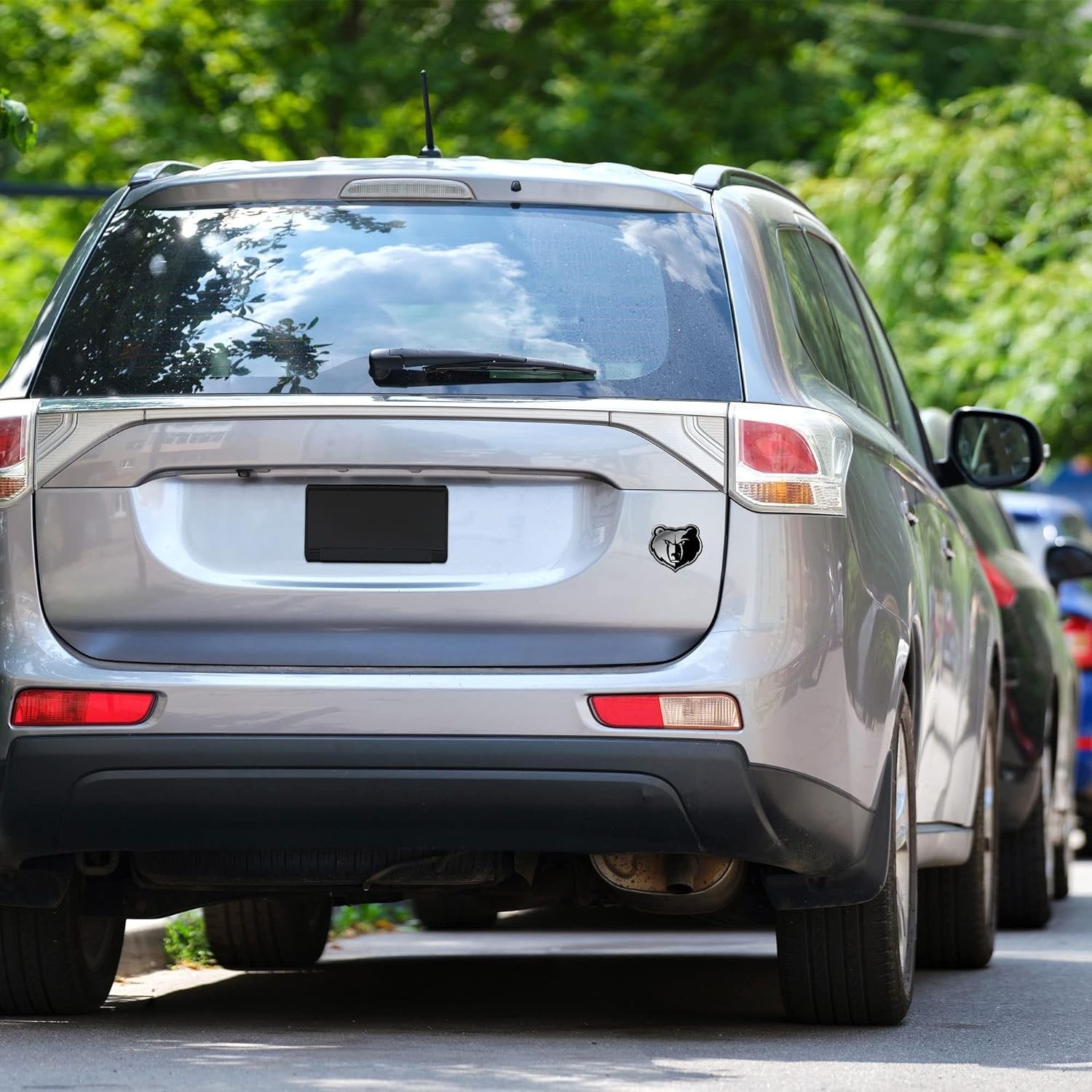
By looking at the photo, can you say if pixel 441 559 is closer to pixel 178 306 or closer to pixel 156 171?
pixel 178 306

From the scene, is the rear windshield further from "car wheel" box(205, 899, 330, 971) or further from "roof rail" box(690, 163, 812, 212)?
"car wheel" box(205, 899, 330, 971)

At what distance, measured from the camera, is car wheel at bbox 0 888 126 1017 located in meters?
5.71

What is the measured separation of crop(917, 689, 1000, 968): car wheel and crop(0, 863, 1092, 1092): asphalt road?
0.28ft

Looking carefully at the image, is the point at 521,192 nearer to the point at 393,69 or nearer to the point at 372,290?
the point at 372,290

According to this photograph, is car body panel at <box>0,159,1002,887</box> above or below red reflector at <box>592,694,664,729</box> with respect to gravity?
above

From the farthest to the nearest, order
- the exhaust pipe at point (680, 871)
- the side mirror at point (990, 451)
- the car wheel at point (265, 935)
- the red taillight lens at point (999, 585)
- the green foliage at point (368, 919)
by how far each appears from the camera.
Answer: the green foliage at point (368, 919) < the red taillight lens at point (999, 585) < the car wheel at point (265, 935) < the side mirror at point (990, 451) < the exhaust pipe at point (680, 871)

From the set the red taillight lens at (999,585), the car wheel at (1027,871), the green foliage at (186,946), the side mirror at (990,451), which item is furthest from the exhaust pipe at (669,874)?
the car wheel at (1027,871)

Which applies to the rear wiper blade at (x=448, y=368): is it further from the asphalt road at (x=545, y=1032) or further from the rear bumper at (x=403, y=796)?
the asphalt road at (x=545, y=1032)

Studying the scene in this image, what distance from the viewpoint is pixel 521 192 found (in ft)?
18.0

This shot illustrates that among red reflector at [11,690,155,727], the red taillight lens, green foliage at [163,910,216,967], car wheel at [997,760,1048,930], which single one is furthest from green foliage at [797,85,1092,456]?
red reflector at [11,690,155,727]

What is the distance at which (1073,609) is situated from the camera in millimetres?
13289

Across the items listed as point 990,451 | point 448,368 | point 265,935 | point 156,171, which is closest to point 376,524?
point 448,368

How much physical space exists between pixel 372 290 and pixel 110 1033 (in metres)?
1.78

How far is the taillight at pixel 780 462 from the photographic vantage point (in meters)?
5.07
